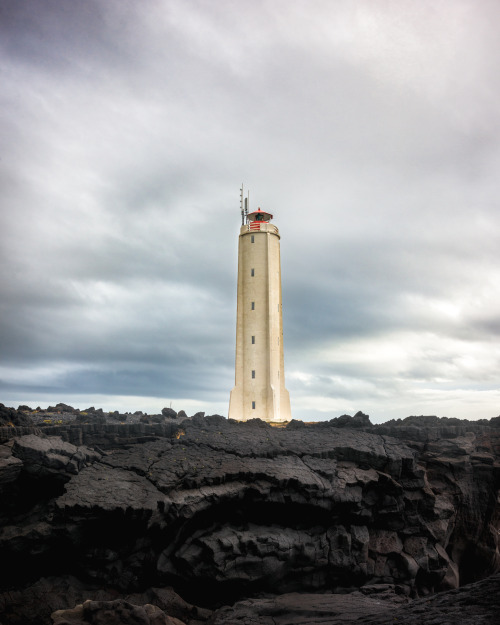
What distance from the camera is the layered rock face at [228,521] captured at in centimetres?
1478

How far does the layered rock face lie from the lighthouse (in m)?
13.8

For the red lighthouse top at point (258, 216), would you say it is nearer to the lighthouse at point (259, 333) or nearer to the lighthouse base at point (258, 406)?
the lighthouse at point (259, 333)

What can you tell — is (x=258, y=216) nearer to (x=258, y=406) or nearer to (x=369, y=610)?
(x=258, y=406)

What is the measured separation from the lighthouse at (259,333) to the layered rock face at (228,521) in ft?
45.3

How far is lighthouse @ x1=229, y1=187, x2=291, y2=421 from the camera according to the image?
36938 mm

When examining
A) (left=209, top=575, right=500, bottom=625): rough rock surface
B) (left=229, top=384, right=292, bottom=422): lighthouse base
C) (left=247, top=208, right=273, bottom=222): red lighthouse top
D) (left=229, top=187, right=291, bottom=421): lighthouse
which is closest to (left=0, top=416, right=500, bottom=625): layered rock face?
(left=209, top=575, right=500, bottom=625): rough rock surface

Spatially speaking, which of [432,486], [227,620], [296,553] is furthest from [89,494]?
[432,486]

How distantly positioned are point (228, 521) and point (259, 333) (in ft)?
70.4

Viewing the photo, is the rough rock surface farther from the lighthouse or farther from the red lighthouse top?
the red lighthouse top

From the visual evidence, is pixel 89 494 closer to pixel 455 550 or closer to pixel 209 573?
pixel 209 573

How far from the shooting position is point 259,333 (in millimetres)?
37531

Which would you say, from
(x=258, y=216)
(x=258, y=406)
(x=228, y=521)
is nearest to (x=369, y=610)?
(x=228, y=521)

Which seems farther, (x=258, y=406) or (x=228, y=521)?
(x=258, y=406)

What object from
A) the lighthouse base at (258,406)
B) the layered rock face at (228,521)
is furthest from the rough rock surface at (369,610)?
the lighthouse base at (258,406)
